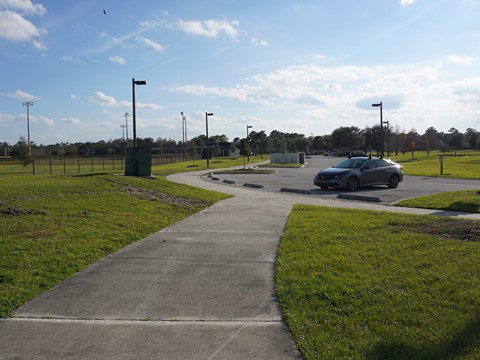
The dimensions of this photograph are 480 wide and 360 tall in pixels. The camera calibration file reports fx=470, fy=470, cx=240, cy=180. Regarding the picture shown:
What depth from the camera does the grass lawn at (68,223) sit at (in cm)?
616

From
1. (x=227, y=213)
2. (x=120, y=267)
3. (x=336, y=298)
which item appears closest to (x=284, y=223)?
(x=227, y=213)

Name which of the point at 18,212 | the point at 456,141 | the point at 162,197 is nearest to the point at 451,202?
the point at 162,197

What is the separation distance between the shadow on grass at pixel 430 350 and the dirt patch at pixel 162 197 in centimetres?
1069

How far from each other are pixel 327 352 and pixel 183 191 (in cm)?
1384

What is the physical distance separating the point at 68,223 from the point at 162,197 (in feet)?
18.8

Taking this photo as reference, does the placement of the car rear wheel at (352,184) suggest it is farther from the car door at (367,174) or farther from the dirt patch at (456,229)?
the dirt patch at (456,229)

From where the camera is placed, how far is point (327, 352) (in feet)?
12.3

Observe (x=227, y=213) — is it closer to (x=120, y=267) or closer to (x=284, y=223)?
(x=284, y=223)

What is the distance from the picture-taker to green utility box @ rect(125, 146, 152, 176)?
2095cm

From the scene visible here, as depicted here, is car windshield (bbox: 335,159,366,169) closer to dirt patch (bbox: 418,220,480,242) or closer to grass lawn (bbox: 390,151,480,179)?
grass lawn (bbox: 390,151,480,179)

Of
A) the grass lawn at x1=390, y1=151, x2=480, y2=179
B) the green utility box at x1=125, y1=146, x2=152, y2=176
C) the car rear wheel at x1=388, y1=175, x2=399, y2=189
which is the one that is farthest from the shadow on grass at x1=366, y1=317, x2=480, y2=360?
the grass lawn at x1=390, y1=151, x2=480, y2=179

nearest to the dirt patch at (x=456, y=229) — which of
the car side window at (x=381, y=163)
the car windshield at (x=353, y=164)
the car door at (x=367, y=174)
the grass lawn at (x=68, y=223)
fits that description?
the grass lawn at (x=68, y=223)

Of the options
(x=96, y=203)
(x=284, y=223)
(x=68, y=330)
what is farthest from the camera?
(x=96, y=203)

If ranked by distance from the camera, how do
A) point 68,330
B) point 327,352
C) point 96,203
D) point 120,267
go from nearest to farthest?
1. point 327,352
2. point 68,330
3. point 120,267
4. point 96,203
